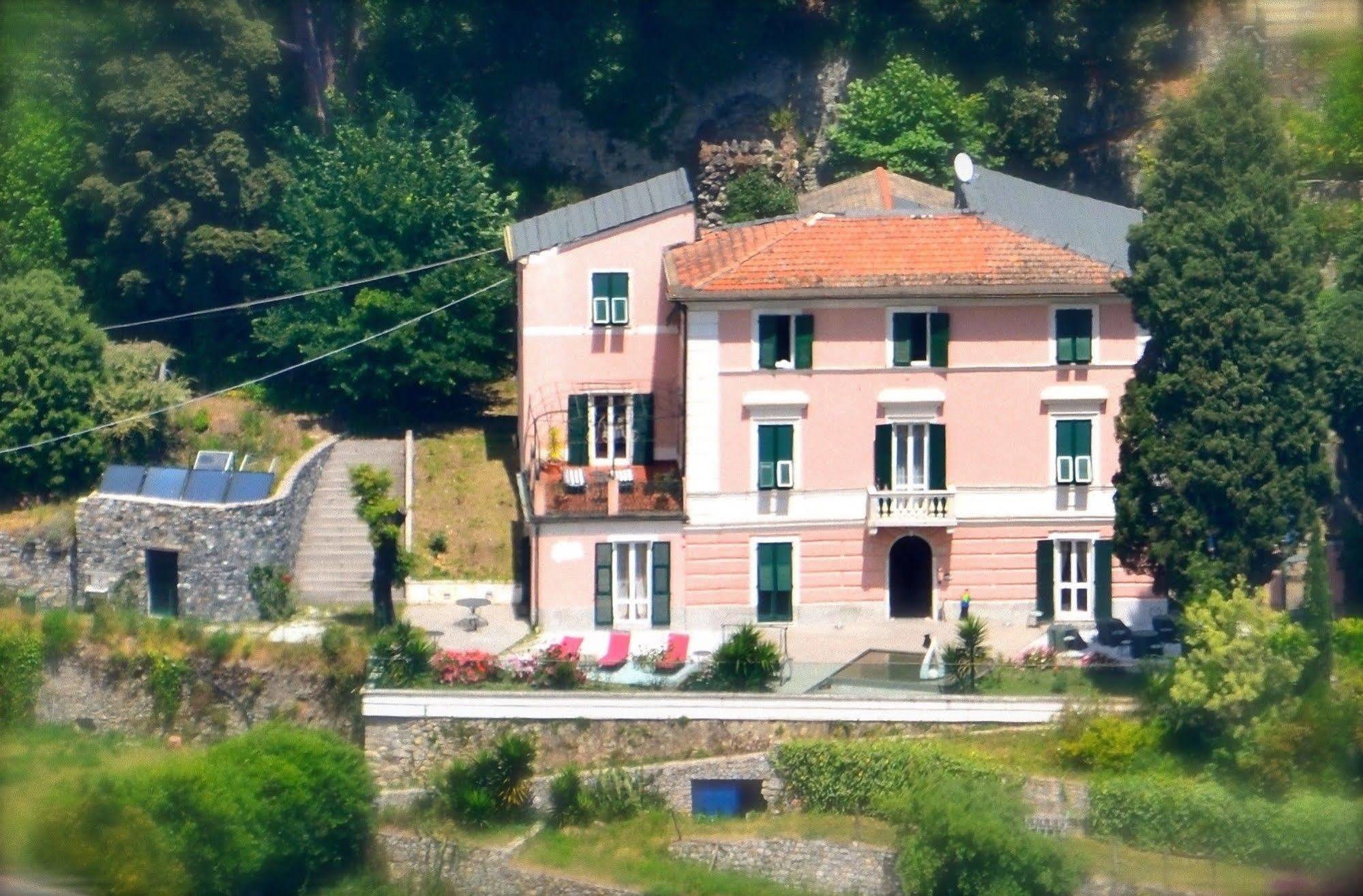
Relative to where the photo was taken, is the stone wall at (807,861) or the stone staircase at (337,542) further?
the stone staircase at (337,542)

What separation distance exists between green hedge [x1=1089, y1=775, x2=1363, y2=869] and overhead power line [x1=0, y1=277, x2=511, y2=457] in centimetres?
1290

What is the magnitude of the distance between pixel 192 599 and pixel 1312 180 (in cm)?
1590

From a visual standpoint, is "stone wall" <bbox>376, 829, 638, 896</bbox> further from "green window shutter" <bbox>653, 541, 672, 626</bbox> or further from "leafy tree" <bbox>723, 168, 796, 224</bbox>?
"leafy tree" <bbox>723, 168, 796, 224</bbox>

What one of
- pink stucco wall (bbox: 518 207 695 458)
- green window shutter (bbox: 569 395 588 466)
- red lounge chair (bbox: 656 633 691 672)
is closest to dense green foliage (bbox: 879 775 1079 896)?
red lounge chair (bbox: 656 633 691 672)

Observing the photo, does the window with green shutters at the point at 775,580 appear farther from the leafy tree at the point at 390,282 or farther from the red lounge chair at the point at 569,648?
the leafy tree at the point at 390,282

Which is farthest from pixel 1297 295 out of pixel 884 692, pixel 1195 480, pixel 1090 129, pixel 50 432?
pixel 50 432

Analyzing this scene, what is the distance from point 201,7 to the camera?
33.0 meters

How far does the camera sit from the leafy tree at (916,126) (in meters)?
34.6

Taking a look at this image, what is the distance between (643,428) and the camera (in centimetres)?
2922

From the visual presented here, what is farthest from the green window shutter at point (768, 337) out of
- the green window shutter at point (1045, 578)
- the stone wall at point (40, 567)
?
the stone wall at point (40, 567)

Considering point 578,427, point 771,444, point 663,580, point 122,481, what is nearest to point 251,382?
point 122,481

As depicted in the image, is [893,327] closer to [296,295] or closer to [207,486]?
[207,486]

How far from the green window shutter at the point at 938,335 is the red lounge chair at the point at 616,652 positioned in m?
4.91

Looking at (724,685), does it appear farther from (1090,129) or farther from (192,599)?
(1090,129)
